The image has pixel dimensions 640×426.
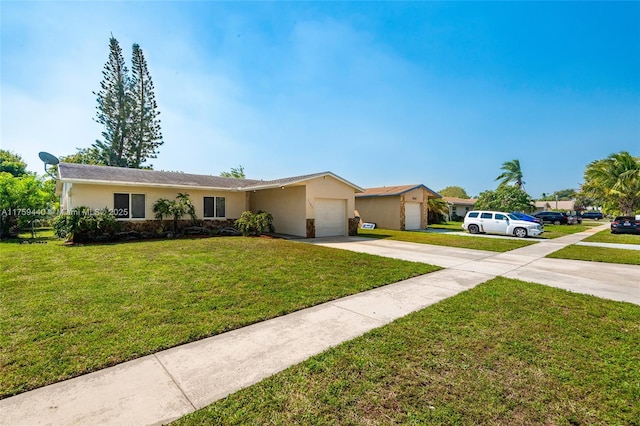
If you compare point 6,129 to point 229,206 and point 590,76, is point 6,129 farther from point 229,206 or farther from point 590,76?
point 590,76

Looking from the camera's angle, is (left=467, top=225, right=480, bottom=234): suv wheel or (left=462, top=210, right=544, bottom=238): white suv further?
(left=467, top=225, right=480, bottom=234): suv wheel

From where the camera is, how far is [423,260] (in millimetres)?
9070

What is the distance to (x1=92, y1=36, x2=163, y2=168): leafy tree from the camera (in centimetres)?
2930

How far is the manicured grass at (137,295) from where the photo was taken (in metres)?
3.16

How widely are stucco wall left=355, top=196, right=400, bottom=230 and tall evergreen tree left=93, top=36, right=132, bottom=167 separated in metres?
27.3

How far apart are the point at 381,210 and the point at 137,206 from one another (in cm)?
1637

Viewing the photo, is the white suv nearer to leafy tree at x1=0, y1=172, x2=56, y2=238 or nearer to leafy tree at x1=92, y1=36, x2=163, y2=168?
leafy tree at x1=0, y1=172, x2=56, y2=238

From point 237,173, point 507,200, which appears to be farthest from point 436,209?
point 237,173

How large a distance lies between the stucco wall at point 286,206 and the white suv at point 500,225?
12.1 meters

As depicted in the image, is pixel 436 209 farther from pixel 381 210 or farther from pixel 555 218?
pixel 555 218

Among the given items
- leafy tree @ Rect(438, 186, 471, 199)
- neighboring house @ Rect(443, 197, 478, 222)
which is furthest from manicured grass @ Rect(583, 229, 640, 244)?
leafy tree @ Rect(438, 186, 471, 199)

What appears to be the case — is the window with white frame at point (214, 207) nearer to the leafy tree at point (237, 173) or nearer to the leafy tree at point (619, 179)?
the leafy tree at point (619, 179)

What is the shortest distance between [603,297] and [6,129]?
23.3 m

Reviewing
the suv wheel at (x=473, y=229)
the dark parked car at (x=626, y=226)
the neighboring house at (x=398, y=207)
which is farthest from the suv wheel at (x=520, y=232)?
the dark parked car at (x=626, y=226)
